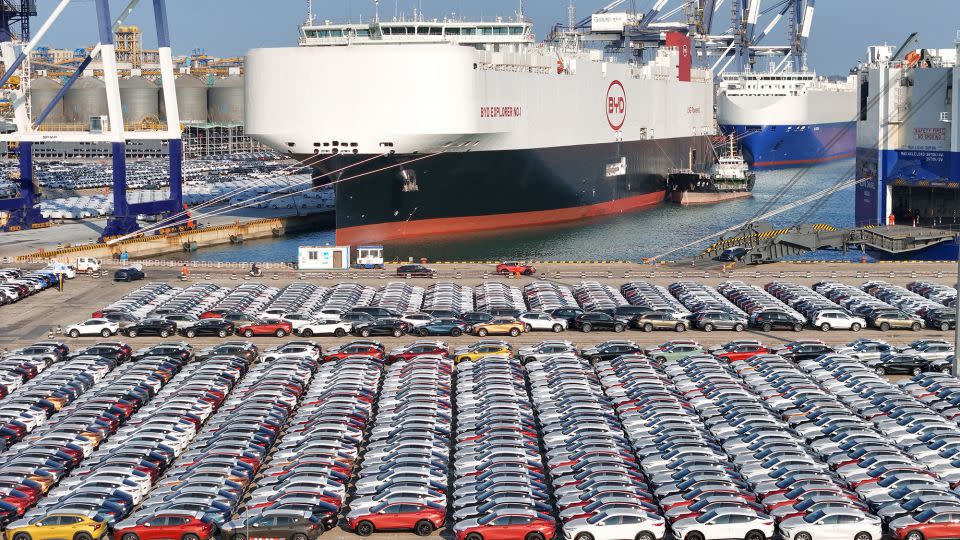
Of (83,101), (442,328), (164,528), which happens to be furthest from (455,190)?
(83,101)

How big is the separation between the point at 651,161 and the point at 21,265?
148 ft

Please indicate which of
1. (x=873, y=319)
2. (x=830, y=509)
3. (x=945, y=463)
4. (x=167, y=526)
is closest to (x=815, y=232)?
(x=873, y=319)

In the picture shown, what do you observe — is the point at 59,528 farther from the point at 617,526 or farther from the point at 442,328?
the point at 442,328

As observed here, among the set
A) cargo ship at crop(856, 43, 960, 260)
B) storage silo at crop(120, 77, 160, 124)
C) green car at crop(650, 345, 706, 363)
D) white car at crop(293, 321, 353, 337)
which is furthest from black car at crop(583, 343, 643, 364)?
storage silo at crop(120, 77, 160, 124)

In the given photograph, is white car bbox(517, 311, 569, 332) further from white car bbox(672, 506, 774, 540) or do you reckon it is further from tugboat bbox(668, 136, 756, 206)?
tugboat bbox(668, 136, 756, 206)

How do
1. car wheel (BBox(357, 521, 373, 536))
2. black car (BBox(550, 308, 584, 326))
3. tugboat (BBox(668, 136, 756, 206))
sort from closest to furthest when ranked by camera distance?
car wheel (BBox(357, 521, 373, 536)), black car (BBox(550, 308, 584, 326)), tugboat (BBox(668, 136, 756, 206))

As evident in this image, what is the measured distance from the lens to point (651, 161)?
81.2 metres

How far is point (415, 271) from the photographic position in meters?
43.1

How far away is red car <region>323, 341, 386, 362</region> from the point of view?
29953 mm

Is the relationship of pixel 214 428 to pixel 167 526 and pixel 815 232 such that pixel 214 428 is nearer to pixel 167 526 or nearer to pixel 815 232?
pixel 167 526

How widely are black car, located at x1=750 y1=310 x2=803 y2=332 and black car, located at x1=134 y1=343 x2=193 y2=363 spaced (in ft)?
48.5

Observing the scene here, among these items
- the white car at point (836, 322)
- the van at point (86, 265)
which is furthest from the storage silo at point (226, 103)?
the white car at point (836, 322)

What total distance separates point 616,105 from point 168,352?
1920 inches

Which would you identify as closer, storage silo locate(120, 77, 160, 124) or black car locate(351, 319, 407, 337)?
black car locate(351, 319, 407, 337)
